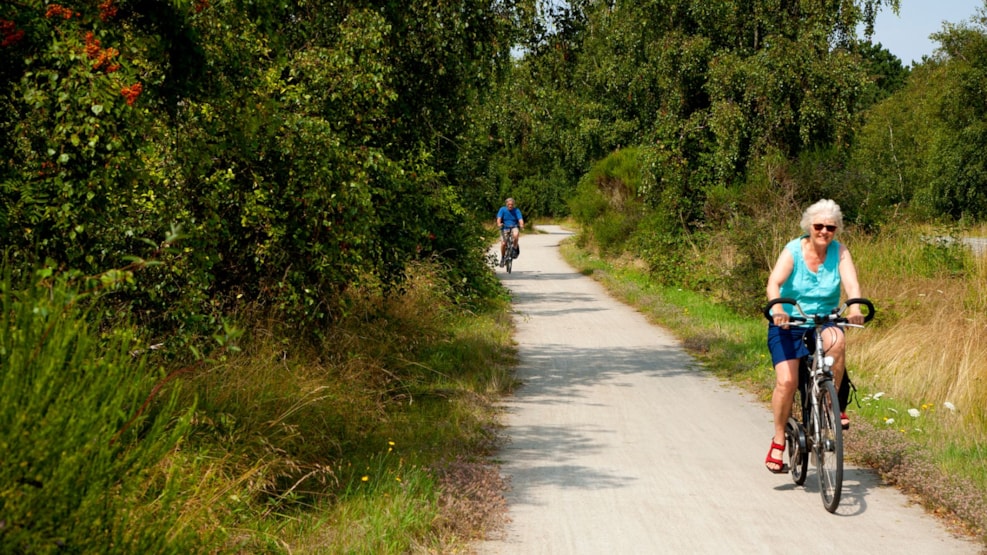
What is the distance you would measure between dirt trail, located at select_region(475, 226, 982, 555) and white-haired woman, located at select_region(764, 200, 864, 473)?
759 millimetres

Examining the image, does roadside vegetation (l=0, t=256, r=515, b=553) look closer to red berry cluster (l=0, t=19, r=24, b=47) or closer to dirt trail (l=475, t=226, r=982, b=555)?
dirt trail (l=475, t=226, r=982, b=555)

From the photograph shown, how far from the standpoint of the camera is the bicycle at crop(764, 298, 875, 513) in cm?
630

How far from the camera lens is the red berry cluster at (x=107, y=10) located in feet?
19.9

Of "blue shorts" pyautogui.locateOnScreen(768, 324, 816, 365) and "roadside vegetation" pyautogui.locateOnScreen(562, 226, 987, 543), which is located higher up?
"blue shorts" pyautogui.locateOnScreen(768, 324, 816, 365)

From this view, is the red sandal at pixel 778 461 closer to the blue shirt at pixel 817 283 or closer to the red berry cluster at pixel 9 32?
the blue shirt at pixel 817 283

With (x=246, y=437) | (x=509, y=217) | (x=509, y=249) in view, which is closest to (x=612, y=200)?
(x=509, y=249)

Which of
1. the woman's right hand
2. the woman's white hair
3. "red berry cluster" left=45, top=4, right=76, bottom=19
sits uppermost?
"red berry cluster" left=45, top=4, right=76, bottom=19

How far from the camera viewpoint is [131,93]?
5.94 metres

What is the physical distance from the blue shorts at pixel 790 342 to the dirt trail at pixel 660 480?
36.4 inches

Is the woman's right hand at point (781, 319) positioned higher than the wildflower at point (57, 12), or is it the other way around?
the wildflower at point (57, 12)

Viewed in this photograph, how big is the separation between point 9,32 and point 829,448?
5.46 meters

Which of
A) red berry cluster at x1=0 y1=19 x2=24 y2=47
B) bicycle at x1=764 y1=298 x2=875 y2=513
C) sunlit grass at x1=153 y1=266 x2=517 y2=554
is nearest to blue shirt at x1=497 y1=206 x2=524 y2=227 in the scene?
sunlit grass at x1=153 y1=266 x2=517 y2=554

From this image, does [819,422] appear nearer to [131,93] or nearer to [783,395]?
[783,395]

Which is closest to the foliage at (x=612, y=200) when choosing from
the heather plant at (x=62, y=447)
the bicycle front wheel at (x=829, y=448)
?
the bicycle front wheel at (x=829, y=448)
